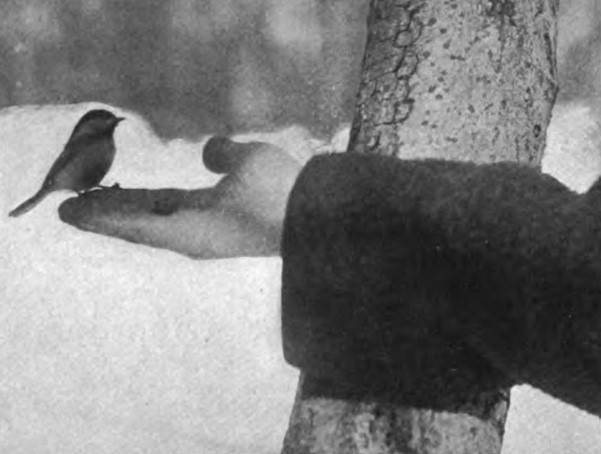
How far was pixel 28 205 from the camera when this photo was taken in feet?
6.97

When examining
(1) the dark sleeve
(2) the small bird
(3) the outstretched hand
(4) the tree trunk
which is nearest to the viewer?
(1) the dark sleeve

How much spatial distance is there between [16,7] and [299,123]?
0.62m

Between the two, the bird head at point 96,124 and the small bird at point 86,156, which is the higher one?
the bird head at point 96,124

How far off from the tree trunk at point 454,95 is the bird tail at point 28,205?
4.78 feet

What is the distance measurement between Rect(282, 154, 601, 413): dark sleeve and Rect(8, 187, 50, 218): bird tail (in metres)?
1.64

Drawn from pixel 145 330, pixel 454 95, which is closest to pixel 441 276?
pixel 454 95

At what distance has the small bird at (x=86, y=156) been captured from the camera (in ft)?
6.56

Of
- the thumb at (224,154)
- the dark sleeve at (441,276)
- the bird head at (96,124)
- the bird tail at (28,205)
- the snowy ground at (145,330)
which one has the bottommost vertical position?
the snowy ground at (145,330)

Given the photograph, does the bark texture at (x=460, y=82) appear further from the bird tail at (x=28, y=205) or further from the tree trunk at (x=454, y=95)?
the bird tail at (x=28, y=205)

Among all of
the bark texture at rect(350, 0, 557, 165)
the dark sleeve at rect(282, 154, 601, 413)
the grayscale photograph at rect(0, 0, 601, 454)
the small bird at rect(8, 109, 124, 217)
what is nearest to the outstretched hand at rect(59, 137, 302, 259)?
the grayscale photograph at rect(0, 0, 601, 454)

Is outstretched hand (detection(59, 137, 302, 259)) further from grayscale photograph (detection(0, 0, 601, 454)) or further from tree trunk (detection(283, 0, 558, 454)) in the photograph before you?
tree trunk (detection(283, 0, 558, 454))

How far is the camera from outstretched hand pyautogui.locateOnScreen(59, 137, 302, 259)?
215 cm

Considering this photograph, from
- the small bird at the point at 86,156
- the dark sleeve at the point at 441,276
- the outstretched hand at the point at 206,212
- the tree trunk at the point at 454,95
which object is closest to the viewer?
the dark sleeve at the point at 441,276

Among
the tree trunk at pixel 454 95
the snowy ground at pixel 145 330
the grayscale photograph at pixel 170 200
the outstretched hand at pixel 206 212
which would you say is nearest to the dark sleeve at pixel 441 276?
the tree trunk at pixel 454 95
